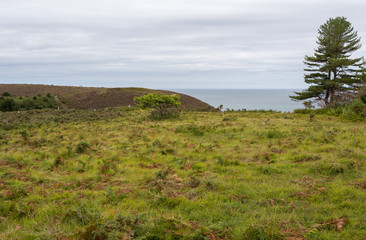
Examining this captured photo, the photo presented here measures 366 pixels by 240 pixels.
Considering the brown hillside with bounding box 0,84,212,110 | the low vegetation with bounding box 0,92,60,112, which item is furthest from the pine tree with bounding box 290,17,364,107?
the low vegetation with bounding box 0,92,60,112

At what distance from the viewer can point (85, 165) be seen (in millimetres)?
9898

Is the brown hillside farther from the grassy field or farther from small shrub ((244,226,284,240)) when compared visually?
small shrub ((244,226,284,240))

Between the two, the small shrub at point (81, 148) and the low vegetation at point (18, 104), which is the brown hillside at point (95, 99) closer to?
the low vegetation at point (18, 104)

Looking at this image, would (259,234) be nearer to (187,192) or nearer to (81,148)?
(187,192)

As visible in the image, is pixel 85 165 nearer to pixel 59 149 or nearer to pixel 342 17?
pixel 59 149

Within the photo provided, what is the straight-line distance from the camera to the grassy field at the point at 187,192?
477 centimetres

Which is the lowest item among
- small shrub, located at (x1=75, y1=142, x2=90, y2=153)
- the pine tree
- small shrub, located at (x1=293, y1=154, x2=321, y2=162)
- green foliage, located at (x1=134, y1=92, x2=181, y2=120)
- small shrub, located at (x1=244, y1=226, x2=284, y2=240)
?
small shrub, located at (x1=75, y1=142, x2=90, y2=153)

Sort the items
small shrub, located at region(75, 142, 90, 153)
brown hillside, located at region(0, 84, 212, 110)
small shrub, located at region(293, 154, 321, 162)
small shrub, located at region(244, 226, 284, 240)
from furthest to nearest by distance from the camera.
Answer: brown hillside, located at region(0, 84, 212, 110)
small shrub, located at region(75, 142, 90, 153)
small shrub, located at region(293, 154, 321, 162)
small shrub, located at region(244, 226, 284, 240)

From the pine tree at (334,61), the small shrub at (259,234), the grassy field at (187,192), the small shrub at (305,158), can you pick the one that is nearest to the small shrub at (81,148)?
the grassy field at (187,192)

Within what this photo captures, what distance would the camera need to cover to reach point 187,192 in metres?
6.90

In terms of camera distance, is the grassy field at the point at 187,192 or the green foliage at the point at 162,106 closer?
the grassy field at the point at 187,192

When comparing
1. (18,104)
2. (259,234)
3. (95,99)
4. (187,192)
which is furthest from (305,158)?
(95,99)

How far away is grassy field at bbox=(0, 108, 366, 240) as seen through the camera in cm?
477

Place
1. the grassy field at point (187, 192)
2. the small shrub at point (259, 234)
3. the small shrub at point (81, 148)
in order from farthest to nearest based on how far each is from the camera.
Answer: the small shrub at point (81, 148)
the grassy field at point (187, 192)
the small shrub at point (259, 234)
